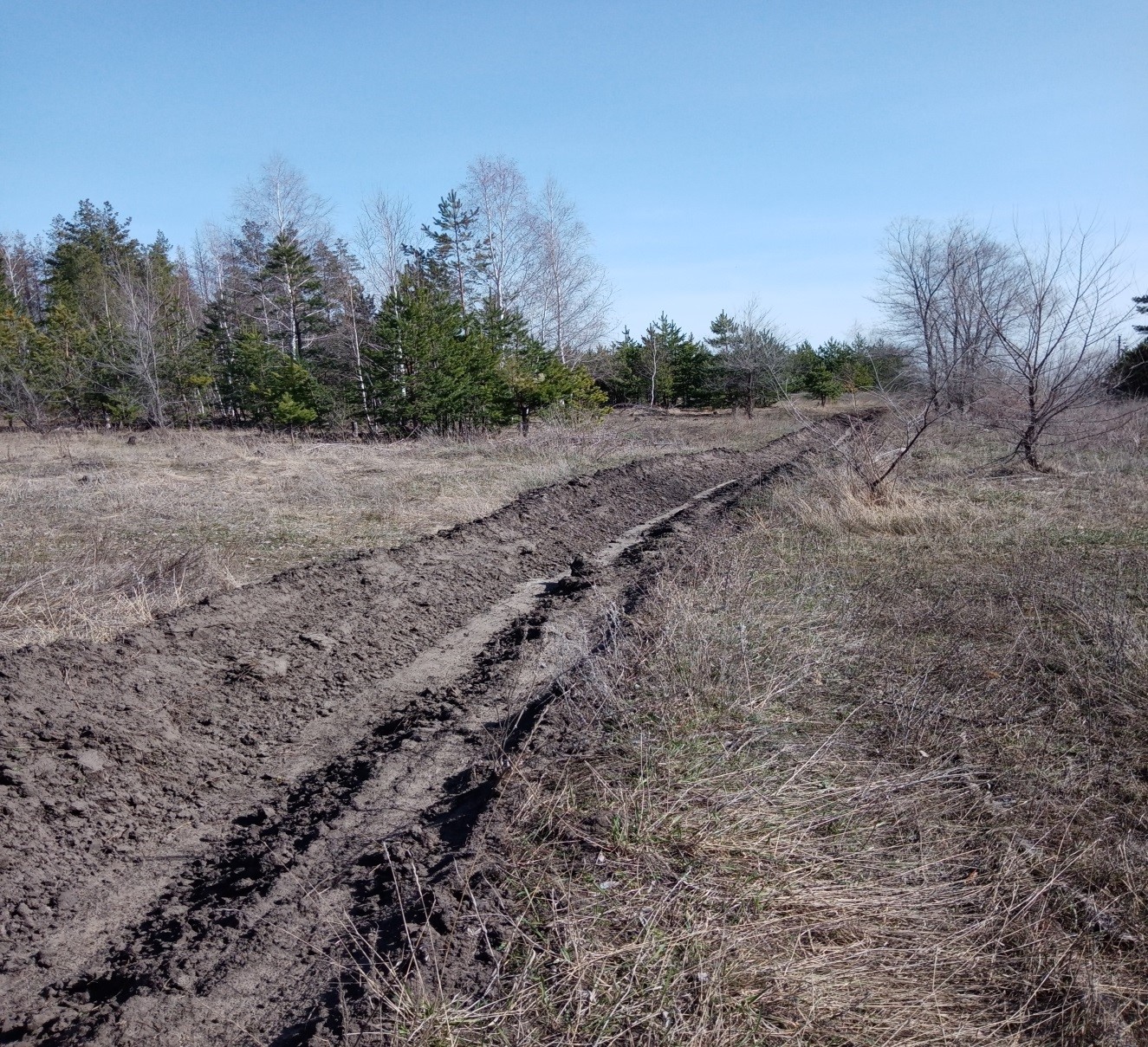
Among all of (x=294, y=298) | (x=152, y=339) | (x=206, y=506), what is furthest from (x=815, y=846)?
(x=294, y=298)

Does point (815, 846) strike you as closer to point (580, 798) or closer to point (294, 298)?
point (580, 798)

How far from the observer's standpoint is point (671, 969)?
2.50 m

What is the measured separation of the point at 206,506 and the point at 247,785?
802cm

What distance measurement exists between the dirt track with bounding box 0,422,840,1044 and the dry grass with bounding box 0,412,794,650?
0.98 meters

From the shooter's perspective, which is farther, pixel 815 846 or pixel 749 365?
pixel 749 365

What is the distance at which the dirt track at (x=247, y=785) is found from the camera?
2541 millimetres

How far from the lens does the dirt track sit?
2.54 meters

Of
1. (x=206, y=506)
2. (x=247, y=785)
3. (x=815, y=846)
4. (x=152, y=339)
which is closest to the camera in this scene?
(x=815, y=846)

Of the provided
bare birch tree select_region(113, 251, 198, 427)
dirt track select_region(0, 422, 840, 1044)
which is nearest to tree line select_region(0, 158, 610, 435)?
bare birch tree select_region(113, 251, 198, 427)

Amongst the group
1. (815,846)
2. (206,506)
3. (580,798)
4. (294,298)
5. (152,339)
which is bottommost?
(815,846)

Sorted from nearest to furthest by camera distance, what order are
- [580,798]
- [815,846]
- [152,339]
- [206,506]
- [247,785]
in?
[815,846] < [580,798] < [247,785] < [206,506] < [152,339]

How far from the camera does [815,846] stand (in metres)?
3.16

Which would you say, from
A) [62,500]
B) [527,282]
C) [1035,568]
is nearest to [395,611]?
[1035,568]

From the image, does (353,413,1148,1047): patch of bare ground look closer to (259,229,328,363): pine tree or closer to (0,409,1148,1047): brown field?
(0,409,1148,1047): brown field
